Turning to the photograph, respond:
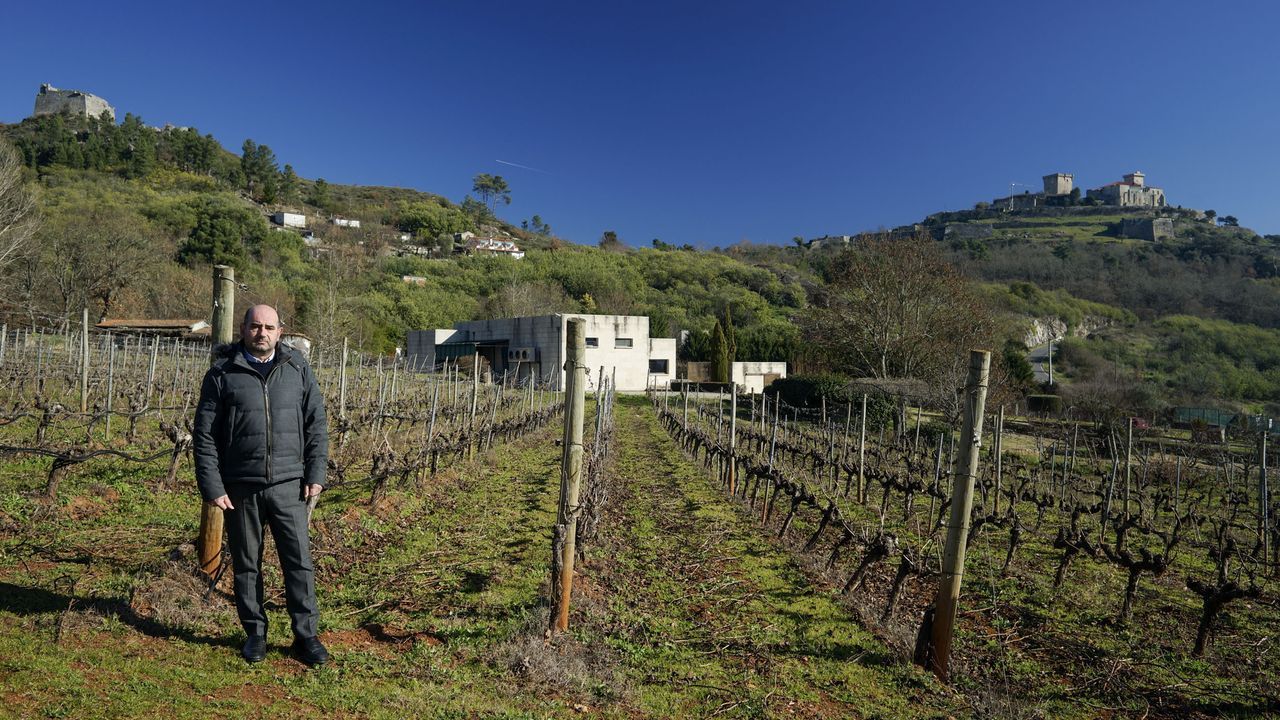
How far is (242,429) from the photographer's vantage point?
3020mm

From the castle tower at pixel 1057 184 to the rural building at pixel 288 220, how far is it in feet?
442

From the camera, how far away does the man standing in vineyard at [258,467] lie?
301cm

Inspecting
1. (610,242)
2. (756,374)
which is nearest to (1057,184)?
(610,242)

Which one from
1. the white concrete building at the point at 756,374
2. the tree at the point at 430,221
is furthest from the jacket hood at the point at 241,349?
the tree at the point at 430,221

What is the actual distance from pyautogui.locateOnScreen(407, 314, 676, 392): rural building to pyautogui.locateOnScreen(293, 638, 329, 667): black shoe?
89.1 ft

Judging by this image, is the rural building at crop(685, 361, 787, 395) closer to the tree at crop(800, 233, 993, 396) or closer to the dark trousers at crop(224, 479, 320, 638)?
the tree at crop(800, 233, 993, 396)

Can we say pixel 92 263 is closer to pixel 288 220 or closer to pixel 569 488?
pixel 569 488

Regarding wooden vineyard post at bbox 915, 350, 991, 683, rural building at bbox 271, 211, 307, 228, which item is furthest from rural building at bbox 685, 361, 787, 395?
A: rural building at bbox 271, 211, 307, 228

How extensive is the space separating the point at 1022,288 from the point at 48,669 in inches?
2737

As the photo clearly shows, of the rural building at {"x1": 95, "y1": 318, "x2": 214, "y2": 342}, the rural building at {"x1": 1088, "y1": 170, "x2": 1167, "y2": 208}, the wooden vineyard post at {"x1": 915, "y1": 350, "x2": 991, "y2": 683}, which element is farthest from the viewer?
the rural building at {"x1": 1088, "y1": 170, "x2": 1167, "y2": 208}

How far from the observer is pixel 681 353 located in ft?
152

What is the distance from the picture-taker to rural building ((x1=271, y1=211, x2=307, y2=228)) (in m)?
68.3

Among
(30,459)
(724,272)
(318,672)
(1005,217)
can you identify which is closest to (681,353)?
(724,272)

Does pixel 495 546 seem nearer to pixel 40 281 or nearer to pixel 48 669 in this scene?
pixel 48 669
